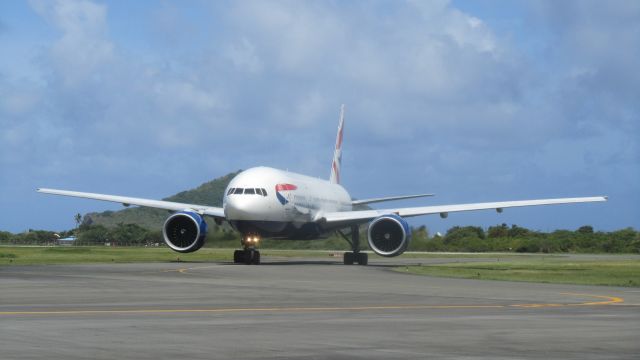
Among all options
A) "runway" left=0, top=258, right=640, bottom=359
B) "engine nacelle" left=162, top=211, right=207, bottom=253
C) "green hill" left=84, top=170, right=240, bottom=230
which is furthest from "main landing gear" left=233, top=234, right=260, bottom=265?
"green hill" left=84, top=170, right=240, bottom=230

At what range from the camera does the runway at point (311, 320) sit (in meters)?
12.9

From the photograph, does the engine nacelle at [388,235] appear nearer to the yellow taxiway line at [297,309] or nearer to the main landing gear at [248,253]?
the main landing gear at [248,253]

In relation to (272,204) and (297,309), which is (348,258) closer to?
(272,204)

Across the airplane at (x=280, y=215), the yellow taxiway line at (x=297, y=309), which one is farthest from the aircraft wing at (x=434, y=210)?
the yellow taxiway line at (x=297, y=309)

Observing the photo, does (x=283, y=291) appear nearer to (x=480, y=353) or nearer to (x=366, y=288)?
(x=366, y=288)

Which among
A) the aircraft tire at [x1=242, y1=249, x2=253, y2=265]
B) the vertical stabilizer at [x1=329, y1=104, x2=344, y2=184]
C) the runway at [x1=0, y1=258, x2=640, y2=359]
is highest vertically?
the vertical stabilizer at [x1=329, y1=104, x2=344, y2=184]

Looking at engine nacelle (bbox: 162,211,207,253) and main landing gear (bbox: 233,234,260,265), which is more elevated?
engine nacelle (bbox: 162,211,207,253)

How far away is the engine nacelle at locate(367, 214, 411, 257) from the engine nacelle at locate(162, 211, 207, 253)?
8213 millimetres

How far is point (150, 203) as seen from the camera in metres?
55.6

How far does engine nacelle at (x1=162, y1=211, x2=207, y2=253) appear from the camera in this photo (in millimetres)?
50438

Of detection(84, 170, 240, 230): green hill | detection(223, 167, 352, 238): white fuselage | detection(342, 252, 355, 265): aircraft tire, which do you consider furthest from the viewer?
detection(84, 170, 240, 230): green hill

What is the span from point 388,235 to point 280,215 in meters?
5.33

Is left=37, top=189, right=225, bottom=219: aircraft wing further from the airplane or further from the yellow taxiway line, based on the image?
the yellow taxiway line

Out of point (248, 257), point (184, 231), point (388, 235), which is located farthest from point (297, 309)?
point (184, 231)
